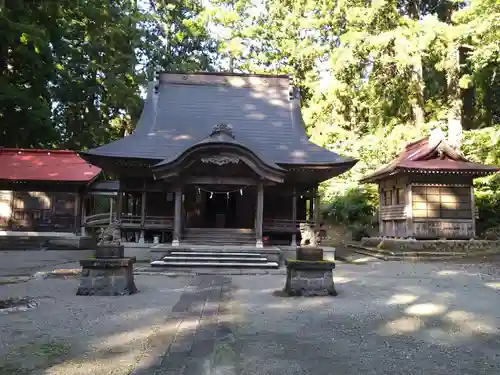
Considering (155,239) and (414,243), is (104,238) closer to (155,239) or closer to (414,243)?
(155,239)

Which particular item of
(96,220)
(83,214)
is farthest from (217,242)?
(83,214)

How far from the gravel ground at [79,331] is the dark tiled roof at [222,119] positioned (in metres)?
7.50

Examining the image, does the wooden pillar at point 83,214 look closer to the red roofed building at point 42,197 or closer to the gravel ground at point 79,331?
the red roofed building at point 42,197

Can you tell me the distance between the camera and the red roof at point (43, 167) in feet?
62.1

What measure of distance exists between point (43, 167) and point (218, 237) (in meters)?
10.9

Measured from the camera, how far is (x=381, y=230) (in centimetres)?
1939

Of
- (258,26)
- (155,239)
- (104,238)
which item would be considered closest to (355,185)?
(155,239)

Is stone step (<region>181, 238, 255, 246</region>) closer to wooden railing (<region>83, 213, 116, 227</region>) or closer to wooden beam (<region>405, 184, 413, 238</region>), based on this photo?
wooden beam (<region>405, 184, 413, 238</region>)

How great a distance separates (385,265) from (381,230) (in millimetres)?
6498

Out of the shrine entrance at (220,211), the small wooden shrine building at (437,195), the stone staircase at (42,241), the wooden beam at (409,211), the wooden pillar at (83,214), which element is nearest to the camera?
the small wooden shrine building at (437,195)

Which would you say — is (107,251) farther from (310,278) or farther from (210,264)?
(210,264)

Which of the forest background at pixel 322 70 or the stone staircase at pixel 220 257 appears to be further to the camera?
the forest background at pixel 322 70

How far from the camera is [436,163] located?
15977 millimetres

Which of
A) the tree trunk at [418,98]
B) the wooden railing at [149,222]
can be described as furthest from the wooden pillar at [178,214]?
the tree trunk at [418,98]
